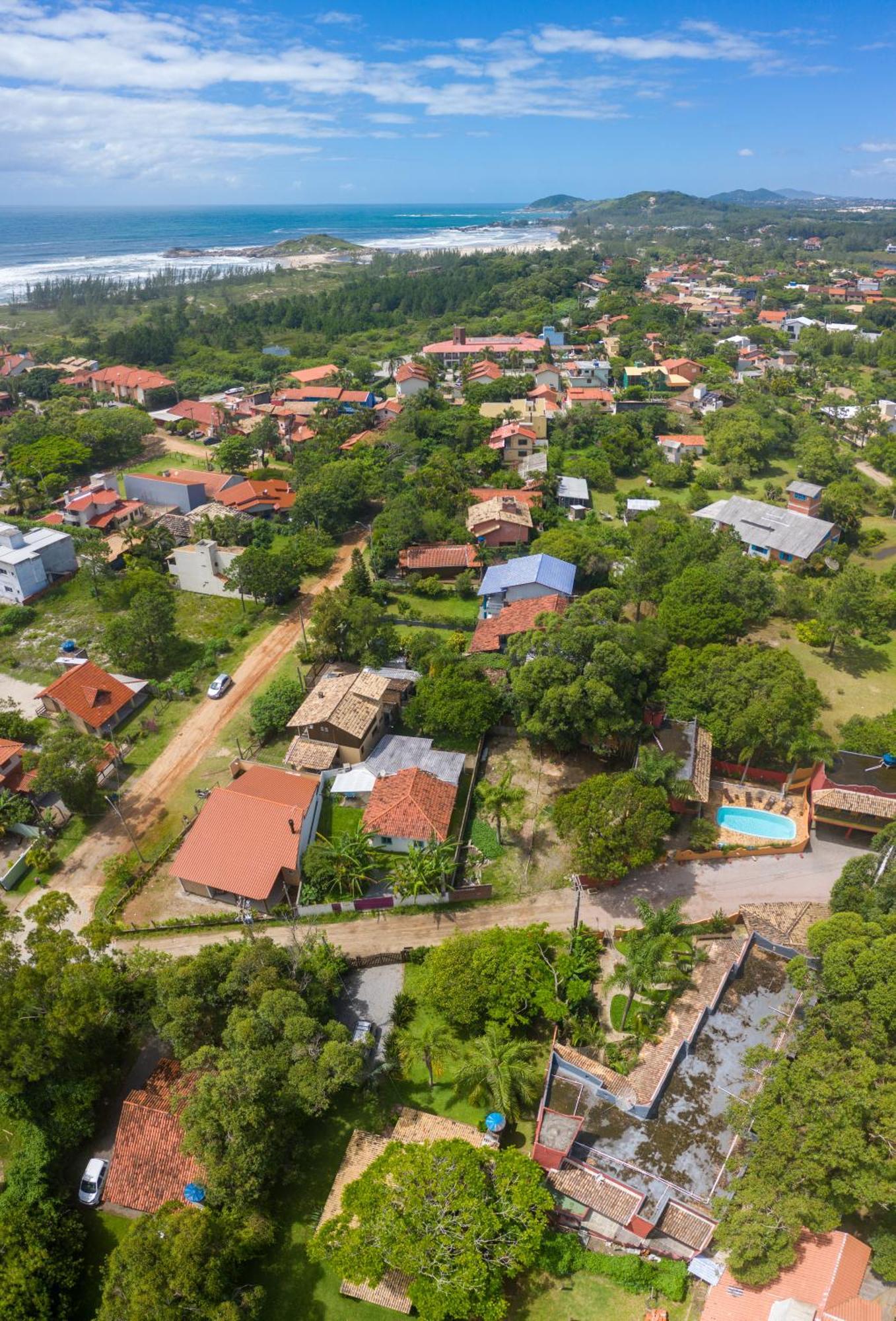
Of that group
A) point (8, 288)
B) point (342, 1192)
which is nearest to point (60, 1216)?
point (342, 1192)

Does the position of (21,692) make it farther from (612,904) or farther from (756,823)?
(756,823)

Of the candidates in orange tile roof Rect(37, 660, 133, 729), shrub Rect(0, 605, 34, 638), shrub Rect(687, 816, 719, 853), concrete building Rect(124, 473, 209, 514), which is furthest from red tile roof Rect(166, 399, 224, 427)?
shrub Rect(687, 816, 719, 853)

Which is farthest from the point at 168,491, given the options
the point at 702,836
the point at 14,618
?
the point at 702,836

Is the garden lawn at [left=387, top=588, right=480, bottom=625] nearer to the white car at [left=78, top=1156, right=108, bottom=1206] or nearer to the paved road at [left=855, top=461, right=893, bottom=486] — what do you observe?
the white car at [left=78, top=1156, right=108, bottom=1206]

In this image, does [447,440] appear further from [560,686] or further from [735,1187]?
[735,1187]

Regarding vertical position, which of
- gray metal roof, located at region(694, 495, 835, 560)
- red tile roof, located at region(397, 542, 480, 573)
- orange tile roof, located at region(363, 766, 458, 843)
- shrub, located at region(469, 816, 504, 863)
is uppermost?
gray metal roof, located at region(694, 495, 835, 560)

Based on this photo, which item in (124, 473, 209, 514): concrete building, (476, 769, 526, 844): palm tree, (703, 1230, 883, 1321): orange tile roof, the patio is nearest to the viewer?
(703, 1230, 883, 1321): orange tile roof

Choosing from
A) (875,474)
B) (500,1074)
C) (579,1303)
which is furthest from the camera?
(875,474)
